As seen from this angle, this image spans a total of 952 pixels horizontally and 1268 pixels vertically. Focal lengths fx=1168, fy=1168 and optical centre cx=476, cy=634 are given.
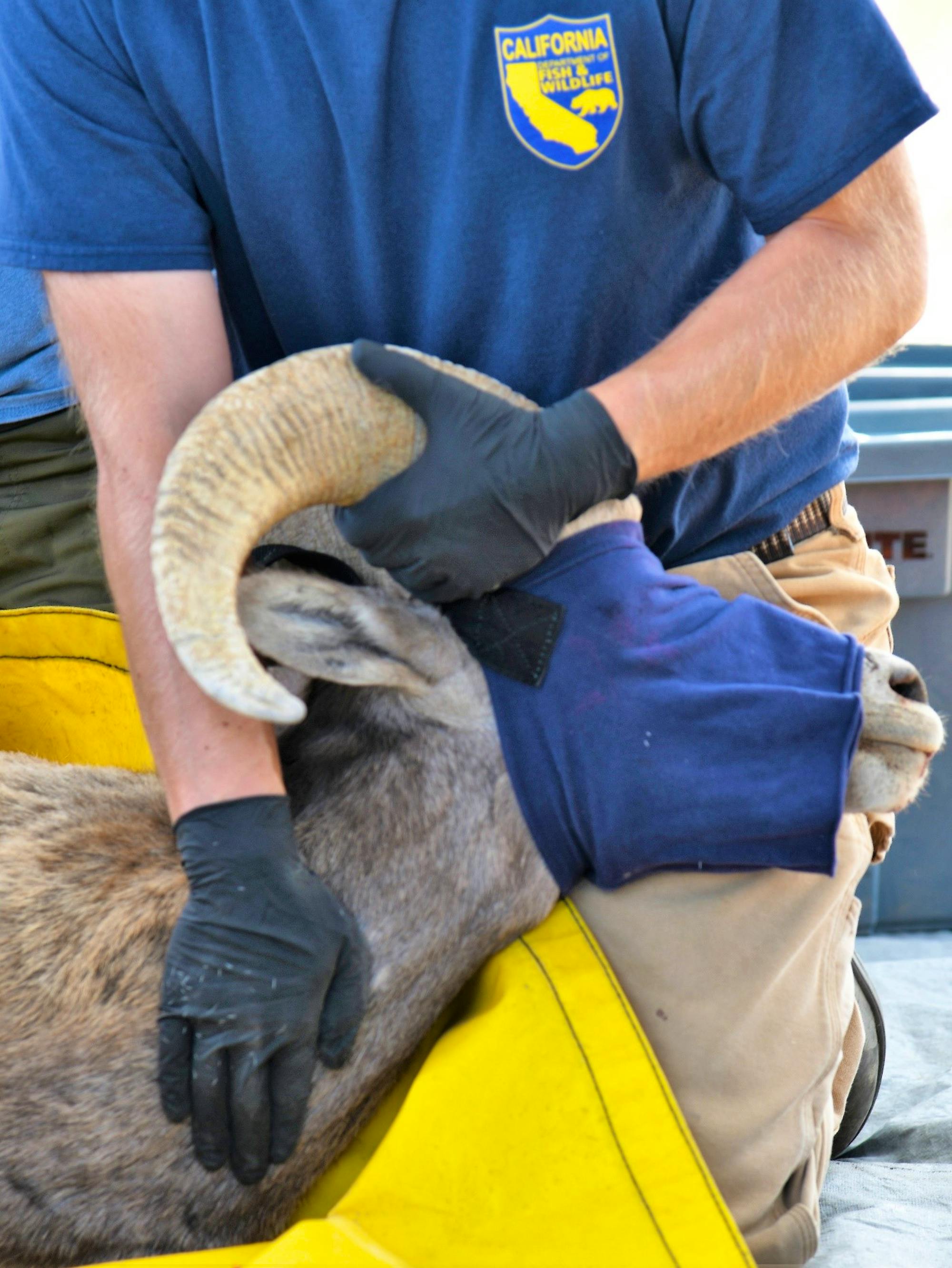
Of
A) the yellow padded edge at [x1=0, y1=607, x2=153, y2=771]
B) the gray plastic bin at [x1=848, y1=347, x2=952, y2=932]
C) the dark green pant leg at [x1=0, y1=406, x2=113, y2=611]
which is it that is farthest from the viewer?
the gray plastic bin at [x1=848, y1=347, x2=952, y2=932]

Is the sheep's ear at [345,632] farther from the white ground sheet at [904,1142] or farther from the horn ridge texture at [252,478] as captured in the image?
the white ground sheet at [904,1142]

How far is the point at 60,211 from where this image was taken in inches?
87.9

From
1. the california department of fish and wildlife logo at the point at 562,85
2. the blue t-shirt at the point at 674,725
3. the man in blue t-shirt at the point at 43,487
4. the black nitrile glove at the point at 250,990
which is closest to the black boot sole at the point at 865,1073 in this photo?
the blue t-shirt at the point at 674,725

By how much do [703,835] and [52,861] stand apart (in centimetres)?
125

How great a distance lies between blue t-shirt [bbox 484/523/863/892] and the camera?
1921mm

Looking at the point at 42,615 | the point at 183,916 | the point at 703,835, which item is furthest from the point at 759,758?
the point at 42,615

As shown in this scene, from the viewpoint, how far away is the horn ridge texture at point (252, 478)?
5.34 feet

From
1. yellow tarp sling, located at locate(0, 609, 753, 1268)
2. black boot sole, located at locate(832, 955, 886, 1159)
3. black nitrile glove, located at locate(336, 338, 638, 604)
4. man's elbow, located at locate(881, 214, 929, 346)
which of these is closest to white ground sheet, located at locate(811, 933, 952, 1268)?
black boot sole, located at locate(832, 955, 886, 1159)

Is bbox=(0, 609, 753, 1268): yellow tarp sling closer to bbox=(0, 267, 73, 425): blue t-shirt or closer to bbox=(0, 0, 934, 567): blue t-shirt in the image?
bbox=(0, 0, 934, 567): blue t-shirt

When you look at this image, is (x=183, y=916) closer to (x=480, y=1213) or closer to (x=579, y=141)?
(x=480, y=1213)

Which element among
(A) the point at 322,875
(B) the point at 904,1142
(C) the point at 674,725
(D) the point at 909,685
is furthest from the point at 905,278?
(B) the point at 904,1142

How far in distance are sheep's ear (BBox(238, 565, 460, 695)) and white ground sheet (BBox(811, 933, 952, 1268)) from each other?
4.68 ft

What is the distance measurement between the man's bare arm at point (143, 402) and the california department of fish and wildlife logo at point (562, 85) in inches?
28.3

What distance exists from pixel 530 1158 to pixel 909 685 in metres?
1.05
